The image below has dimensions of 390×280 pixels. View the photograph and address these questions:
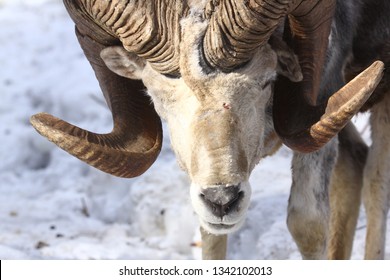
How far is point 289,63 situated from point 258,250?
2814 millimetres

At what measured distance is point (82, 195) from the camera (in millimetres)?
9195

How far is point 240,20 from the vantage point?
477 centimetres

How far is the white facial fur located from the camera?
15.4 ft

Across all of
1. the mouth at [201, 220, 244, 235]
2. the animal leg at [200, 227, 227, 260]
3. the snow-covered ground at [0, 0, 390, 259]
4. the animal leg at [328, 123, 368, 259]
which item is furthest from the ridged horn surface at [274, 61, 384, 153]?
the snow-covered ground at [0, 0, 390, 259]

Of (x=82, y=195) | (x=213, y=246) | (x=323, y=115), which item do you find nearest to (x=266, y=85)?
(x=323, y=115)

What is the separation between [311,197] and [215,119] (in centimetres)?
142

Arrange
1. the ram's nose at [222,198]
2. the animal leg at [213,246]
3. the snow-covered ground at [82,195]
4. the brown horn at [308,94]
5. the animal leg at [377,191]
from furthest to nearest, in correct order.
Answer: the snow-covered ground at [82,195] → the animal leg at [377,191] → the animal leg at [213,246] → the brown horn at [308,94] → the ram's nose at [222,198]

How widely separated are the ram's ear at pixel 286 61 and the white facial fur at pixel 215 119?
0.08m

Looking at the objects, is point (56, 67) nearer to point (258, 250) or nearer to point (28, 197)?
point (28, 197)

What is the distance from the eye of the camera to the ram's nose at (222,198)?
4.67 metres

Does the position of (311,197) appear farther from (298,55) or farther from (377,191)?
(377,191)

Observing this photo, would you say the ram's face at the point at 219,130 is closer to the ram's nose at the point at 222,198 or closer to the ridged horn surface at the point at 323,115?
the ram's nose at the point at 222,198

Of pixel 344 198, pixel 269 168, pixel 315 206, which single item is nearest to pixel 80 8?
pixel 315 206

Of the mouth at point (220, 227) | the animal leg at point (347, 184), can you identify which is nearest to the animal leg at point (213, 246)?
the animal leg at point (347, 184)
